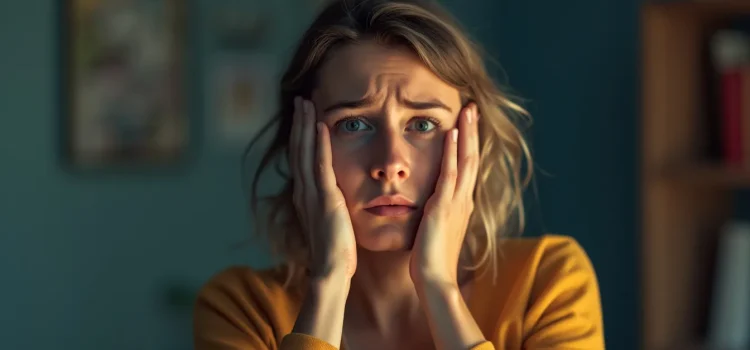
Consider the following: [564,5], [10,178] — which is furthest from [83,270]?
[564,5]

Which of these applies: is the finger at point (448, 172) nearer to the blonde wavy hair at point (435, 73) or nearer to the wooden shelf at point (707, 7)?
the blonde wavy hair at point (435, 73)

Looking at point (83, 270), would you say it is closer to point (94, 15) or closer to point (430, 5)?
point (94, 15)

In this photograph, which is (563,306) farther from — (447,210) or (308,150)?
(308,150)

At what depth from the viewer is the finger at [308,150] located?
1.33 meters

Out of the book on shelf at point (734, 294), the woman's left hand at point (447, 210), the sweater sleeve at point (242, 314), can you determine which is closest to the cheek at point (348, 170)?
the woman's left hand at point (447, 210)

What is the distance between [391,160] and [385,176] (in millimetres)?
23

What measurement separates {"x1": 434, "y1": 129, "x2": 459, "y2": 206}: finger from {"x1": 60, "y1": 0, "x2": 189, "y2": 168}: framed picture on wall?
4.48ft

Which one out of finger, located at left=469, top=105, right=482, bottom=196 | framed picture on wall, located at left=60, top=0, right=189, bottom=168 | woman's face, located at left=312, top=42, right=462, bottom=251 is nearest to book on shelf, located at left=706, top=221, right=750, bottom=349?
finger, located at left=469, top=105, right=482, bottom=196

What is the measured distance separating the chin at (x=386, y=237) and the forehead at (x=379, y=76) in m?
0.17

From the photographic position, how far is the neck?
138cm

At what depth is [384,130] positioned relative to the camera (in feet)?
4.15

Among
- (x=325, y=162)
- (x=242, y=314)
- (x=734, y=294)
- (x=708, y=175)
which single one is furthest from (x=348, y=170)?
(x=734, y=294)

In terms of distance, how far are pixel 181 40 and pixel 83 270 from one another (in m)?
0.66

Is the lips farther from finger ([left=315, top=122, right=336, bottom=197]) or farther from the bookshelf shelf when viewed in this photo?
the bookshelf shelf
